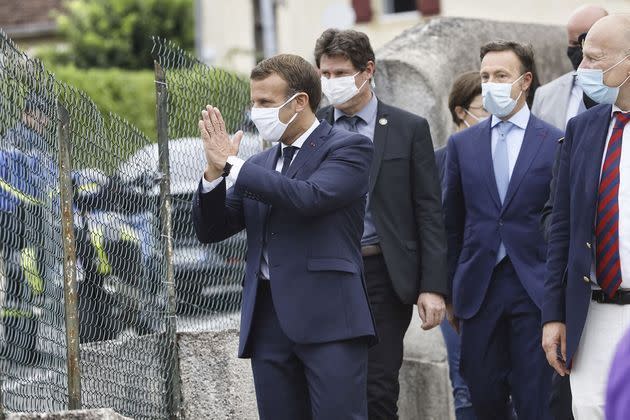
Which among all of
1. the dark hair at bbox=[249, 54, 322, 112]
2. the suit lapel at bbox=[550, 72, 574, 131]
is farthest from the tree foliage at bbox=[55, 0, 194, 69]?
the dark hair at bbox=[249, 54, 322, 112]

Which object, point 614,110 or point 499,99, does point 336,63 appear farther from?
point 614,110

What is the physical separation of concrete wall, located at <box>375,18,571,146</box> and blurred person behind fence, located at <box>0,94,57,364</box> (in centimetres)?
321

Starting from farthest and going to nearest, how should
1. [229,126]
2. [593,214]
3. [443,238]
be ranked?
[229,126] → [443,238] → [593,214]

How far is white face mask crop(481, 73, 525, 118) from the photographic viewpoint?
6.49m

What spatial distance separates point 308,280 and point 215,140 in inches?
25.1

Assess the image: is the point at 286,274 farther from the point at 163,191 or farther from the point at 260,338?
the point at 163,191

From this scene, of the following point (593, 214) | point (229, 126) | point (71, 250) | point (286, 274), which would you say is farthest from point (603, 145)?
point (229, 126)

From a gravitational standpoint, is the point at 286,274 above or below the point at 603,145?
below

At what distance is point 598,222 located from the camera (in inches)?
200

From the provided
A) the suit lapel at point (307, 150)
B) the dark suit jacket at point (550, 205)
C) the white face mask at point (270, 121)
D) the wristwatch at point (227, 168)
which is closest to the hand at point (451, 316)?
the dark suit jacket at point (550, 205)

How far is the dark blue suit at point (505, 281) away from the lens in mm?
6234

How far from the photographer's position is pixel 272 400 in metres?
5.27

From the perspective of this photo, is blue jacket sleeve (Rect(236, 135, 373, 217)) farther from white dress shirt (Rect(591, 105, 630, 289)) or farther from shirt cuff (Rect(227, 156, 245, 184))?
white dress shirt (Rect(591, 105, 630, 289))

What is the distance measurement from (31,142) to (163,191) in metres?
1.41
